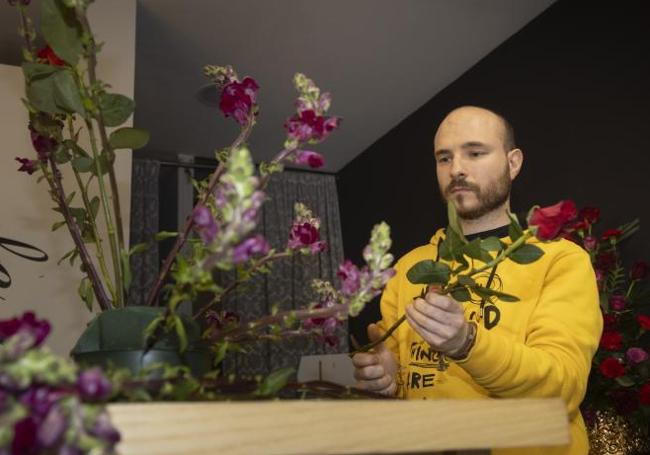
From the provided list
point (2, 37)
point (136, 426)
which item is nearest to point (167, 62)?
point (2, 37)

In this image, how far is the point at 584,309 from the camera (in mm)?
1088

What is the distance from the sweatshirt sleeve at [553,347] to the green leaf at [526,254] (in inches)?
6.8

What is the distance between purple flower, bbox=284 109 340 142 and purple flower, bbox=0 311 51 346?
13.5 inches

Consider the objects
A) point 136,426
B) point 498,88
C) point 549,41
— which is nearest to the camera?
point 136,426

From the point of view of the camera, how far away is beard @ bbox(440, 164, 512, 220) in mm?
1365

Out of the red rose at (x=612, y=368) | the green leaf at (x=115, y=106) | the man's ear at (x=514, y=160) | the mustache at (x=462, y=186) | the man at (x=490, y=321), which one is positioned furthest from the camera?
the red rose at (x=612, y=368)

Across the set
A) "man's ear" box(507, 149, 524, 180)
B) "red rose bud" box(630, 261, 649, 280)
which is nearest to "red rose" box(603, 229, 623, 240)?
"red rose bud" box(630, 261, 649, 280)

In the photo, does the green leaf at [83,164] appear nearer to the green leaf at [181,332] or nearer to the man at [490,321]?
the green leaf at [181,332]

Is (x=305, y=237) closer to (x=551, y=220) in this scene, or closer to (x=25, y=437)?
(x=551, y=220)

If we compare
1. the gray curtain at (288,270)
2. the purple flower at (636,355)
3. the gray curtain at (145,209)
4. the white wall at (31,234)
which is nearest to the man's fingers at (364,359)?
the purple flower at (636,355)

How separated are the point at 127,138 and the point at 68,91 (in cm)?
9

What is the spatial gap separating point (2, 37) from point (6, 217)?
0.95 meters

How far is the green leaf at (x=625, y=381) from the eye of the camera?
5.51ft

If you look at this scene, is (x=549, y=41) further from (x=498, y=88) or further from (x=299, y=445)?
(x=299, y=445)
